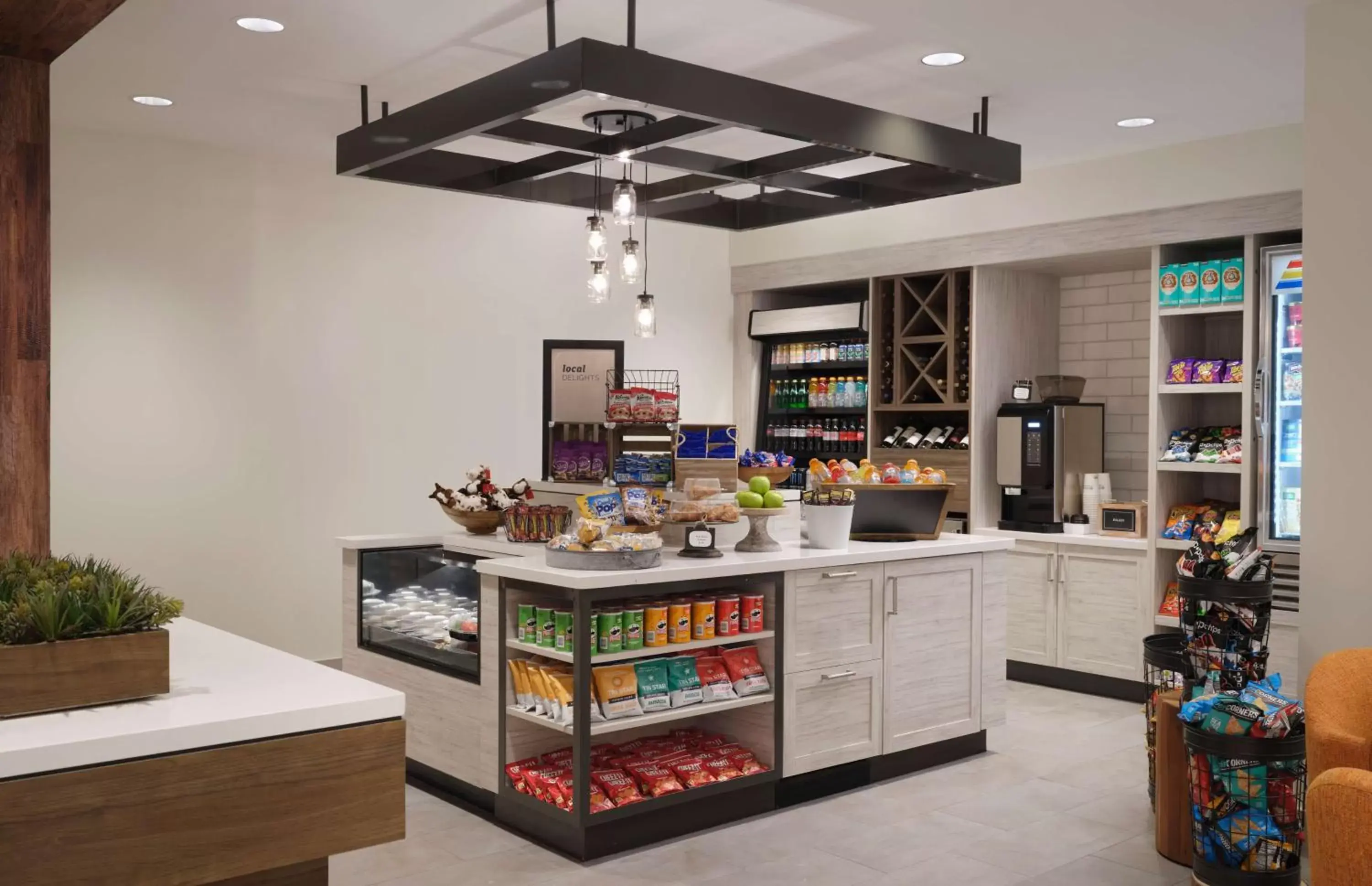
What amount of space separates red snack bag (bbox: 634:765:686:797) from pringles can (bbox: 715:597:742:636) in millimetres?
539

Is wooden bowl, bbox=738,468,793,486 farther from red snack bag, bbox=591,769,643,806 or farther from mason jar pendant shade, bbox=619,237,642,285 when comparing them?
red snack bag, bbox=591,769,643,806

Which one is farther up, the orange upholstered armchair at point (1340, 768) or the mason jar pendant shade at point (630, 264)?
the mason jar pendant shade at point (630, 264)

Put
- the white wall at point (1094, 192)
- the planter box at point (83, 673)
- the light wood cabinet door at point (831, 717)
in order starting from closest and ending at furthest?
the planter box at point (83, 673)
the light wood cabinet door at point (831, 717)
the white wall at point (1094, 192)

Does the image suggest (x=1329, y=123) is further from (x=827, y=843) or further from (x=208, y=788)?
(x=208, y=788)

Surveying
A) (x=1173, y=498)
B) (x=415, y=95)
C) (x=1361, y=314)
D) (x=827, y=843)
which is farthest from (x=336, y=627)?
(x=1361, y=314)

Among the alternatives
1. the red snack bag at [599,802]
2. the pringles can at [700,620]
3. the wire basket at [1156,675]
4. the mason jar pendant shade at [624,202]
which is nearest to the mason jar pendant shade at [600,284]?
the mason jar pendant shade at [624,202]

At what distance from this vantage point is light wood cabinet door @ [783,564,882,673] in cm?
461

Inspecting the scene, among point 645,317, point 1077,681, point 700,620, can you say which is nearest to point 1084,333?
→ point 1077,681

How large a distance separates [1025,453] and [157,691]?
567cm

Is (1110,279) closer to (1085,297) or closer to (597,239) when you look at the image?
(1085,297)

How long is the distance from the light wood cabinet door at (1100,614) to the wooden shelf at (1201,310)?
136 centimetres

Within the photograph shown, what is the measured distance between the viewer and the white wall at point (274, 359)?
6.21 m

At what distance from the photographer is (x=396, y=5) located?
13.9 feet

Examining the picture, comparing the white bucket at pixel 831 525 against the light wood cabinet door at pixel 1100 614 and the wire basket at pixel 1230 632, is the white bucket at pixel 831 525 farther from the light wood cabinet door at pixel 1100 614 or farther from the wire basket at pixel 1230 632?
the light wood cabinet door at pixel 1100 614
